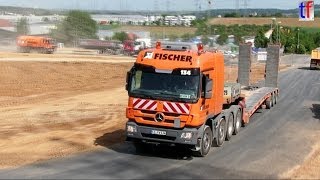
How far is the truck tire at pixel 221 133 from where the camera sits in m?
16.5

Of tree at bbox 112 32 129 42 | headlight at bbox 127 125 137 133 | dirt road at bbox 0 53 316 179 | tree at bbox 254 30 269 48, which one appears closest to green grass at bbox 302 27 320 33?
tree at bbox 254 30 269 48

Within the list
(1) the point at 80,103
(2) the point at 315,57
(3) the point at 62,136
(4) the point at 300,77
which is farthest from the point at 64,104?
(2) the point at 315,57

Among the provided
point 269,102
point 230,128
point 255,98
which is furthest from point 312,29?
point 230,128

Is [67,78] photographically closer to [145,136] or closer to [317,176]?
[145,136]

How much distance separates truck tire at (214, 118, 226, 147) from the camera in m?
16.5

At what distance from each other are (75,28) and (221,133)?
85484 millimetres

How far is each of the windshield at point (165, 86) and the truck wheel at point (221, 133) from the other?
9.02ft

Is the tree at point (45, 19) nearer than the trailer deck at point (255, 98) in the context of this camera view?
No

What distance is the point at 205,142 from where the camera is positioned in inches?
593

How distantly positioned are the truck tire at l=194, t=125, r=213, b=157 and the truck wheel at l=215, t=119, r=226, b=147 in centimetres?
104

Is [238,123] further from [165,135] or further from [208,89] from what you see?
[165,135]

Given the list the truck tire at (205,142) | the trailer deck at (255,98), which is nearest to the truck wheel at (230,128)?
the truck tire at (205,142)

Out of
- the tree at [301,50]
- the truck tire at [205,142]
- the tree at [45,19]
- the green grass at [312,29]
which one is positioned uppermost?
the tree at [45,19]

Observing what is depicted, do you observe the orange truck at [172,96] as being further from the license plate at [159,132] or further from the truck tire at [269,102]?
the truck tire at [269,102]
